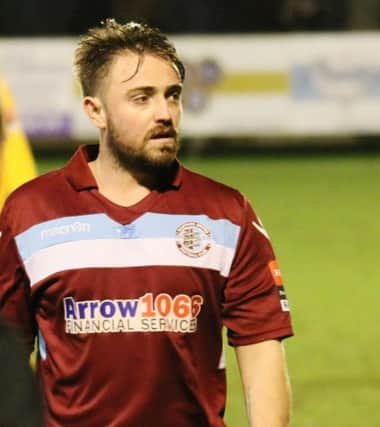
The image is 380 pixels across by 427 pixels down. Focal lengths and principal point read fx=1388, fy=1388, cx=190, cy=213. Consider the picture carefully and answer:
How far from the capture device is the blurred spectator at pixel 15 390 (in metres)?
2.08

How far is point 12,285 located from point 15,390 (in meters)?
1.61

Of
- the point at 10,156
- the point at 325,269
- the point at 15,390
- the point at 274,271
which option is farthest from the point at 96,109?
the point at 325,269

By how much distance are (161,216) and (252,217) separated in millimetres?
248

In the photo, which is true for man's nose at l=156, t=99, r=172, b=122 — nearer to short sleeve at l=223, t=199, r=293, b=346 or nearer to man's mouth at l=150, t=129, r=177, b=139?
man's mouth at l=150, t=129, r=177, b=139

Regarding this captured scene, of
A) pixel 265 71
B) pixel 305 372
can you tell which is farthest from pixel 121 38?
pixel 265 71

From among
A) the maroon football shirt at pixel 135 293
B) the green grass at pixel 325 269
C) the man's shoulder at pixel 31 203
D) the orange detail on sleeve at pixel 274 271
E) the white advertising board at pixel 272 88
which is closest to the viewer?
the maroon football shirt at pixel 135 293

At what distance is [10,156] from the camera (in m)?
5.97

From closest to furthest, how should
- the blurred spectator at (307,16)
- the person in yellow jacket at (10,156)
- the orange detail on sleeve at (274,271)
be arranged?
the orange detail on sleeve at (274,271) → the person in yellow jacket at (10,156) → the blurred spectator at (307,16)

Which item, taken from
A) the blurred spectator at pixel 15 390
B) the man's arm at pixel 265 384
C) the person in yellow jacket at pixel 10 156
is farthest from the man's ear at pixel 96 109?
the person in yellow jacket at pixel 10 156

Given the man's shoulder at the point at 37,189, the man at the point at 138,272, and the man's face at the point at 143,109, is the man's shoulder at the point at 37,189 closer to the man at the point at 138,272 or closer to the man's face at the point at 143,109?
the man at the point at 138,272

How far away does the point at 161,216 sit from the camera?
→ 12.0ft

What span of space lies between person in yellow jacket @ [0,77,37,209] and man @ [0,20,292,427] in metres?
2.08

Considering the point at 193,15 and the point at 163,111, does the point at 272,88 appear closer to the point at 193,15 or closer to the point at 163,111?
the point at 193,15

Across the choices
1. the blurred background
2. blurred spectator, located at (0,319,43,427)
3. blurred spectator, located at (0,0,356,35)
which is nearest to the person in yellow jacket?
blurred spectator, located at (0,319,43,427)
